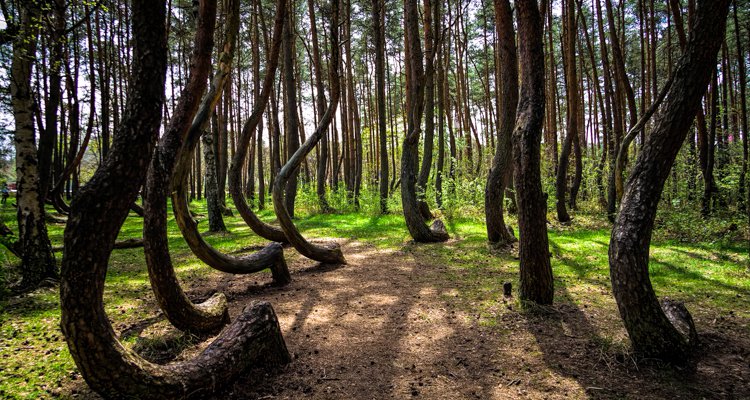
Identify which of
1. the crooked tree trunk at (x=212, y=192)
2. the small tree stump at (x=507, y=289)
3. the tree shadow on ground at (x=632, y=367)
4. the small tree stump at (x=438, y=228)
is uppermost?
the crooked tree trunk at (x=212, y=192)

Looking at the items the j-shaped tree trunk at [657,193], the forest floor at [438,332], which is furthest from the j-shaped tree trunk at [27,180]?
the j-shaped tree trunk at [657,193]

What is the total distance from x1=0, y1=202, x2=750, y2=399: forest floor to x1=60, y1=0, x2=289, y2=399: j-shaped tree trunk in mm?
803

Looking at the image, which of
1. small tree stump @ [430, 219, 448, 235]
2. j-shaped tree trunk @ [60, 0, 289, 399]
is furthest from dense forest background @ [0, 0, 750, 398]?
small tree stump @ [430, 219, 448, 235]

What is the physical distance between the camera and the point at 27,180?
5383 mm

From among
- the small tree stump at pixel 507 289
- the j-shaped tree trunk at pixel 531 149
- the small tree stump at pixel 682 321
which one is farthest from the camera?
the small tree stump at pixel 507 289

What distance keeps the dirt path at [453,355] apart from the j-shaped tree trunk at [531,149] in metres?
0.69

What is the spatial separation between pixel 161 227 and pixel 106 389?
165 centimetres

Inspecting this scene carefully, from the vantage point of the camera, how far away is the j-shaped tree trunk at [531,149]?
4.40m

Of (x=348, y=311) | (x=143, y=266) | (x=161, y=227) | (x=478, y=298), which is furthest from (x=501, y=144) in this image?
(x=143, y=266)

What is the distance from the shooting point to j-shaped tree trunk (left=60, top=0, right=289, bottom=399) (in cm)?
213

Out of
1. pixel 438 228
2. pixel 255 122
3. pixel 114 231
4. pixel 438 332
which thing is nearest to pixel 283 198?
pixel 255 122

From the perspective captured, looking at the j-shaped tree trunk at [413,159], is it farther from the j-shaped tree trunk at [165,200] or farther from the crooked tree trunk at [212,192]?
the j-shaped tree trunk at [165,200]

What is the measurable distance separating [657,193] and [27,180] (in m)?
7.38

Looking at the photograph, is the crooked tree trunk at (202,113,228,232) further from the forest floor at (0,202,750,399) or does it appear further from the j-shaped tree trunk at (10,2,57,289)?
the j-shaped tree trunk at (10,2,57,289)
